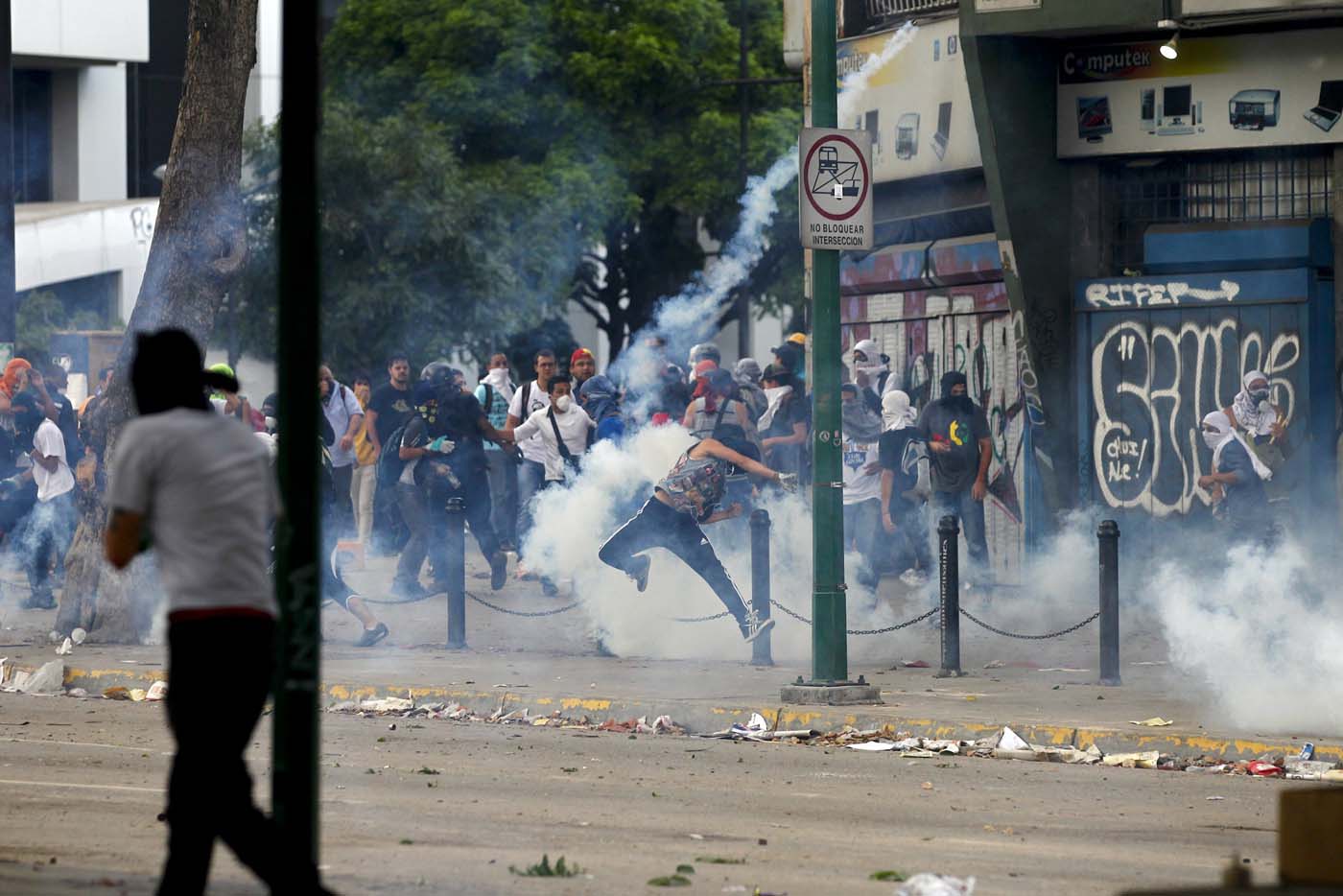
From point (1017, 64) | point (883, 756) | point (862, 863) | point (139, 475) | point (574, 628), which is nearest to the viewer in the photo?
point (139, 475)

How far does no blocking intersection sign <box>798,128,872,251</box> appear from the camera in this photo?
1141cm

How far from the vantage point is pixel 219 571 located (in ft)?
18.4

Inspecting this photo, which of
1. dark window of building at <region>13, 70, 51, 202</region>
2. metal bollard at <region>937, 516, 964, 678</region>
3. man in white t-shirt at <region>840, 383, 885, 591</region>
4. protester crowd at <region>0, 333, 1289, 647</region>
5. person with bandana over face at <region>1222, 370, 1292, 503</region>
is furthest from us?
dark window of building at <region>13, 70, 51, 202</region>

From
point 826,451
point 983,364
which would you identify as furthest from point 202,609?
point 983,364

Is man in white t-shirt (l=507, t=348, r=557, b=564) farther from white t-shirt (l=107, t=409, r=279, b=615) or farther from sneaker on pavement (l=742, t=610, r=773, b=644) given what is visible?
white t-shirt (l=107, t=409, r=279, b=615)

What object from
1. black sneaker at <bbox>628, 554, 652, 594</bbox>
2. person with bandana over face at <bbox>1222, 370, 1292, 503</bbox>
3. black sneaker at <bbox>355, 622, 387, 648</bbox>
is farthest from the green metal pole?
person with bandana over face at <bbox>1222, 370, 1292, 503</bbox>

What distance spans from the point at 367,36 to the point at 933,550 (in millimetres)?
26425

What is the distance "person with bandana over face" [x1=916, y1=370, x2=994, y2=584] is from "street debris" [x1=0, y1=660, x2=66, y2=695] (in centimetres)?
670

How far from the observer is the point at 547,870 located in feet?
22.9

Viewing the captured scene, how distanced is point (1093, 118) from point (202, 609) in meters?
12.5

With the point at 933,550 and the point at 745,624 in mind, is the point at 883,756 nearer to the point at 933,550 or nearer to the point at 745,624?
the point at 745,624

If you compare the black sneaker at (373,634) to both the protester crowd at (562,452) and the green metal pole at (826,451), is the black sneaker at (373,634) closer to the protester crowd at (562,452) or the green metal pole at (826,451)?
the protester crowd at (562,452)

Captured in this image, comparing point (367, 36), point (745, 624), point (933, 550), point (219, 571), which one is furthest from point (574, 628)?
point (367, 36)

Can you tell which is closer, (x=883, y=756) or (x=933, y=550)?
(x=883, y=756)
